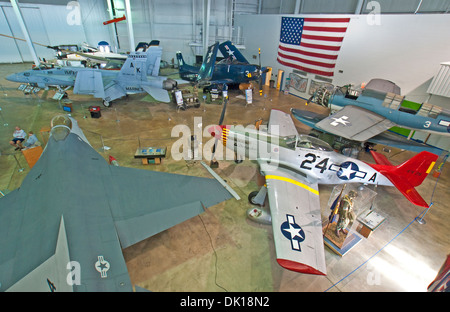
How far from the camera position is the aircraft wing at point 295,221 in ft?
13.2

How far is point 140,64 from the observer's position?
41.5 ft

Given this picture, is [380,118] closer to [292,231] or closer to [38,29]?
[292,231]

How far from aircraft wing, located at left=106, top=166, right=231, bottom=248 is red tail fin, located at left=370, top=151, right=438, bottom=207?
4982 mm

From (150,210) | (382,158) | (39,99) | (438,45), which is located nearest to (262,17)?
(438,45)

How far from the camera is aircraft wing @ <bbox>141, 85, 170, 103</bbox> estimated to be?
39.2 feet

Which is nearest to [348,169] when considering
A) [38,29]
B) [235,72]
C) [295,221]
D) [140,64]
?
[295,221]

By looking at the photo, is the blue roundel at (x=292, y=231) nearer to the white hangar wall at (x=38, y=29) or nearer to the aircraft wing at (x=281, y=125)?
the aircraft wing at (x=281, y=125)

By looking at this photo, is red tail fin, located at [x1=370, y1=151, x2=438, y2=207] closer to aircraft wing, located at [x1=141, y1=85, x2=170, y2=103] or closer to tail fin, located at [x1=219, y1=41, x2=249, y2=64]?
aircraft wing, located at [x1=141, y1=85, x2=170, y2=103]

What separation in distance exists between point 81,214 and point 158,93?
9500 millimetres

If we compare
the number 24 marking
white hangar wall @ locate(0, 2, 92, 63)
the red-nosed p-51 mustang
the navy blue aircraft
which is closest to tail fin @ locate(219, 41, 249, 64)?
the navy blue aircraft

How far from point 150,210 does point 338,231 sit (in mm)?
4694

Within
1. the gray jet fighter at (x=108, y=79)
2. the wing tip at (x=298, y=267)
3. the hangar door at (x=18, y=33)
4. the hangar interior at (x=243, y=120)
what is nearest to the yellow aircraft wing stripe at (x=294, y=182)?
the hangar interior at (x=243, y=120)

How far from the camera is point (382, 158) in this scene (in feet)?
24.2

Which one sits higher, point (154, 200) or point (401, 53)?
point (401, 53)
